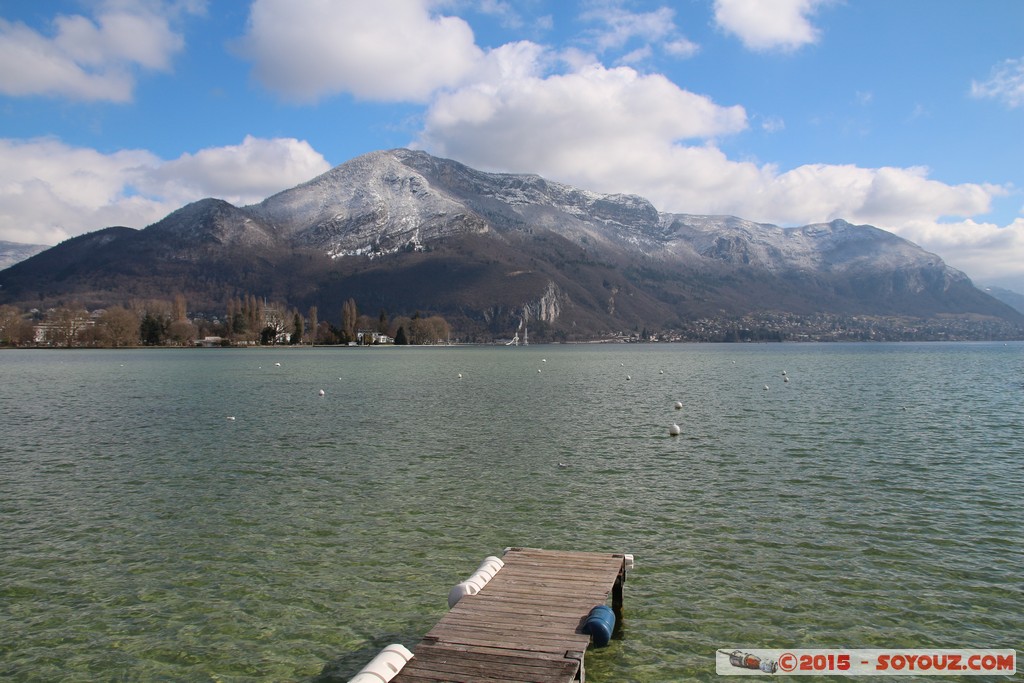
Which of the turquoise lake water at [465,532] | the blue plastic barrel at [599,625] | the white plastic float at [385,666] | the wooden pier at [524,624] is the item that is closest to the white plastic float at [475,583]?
the wooden pier at [524,624]

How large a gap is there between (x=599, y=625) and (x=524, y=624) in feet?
4.10

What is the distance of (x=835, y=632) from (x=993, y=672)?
101 inches

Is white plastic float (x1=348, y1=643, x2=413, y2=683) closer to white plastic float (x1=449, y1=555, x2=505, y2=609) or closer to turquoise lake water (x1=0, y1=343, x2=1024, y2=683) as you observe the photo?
turquoise lake water (x1=0, y1=343, x2=1024, y2=683)

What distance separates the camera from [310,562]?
17.6 metres

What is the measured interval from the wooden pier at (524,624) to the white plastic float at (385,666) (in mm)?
205

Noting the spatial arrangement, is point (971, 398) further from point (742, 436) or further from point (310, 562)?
point (310, 562)

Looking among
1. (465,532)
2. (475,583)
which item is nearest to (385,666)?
(475,583)

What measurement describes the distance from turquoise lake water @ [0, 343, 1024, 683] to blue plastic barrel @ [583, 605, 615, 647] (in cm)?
105

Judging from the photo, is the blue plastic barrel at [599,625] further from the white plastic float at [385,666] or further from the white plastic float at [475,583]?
the white plastic float at [385,666]

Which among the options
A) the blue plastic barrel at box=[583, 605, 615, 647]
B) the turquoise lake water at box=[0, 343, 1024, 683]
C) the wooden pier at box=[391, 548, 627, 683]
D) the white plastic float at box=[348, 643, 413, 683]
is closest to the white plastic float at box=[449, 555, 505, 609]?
the wooden pier at box=[391, 548, 627, 683]

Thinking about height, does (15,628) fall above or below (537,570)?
below

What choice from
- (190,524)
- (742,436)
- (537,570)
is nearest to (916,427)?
(742,436)

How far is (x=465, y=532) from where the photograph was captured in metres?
20.0

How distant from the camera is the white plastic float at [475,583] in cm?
1297
